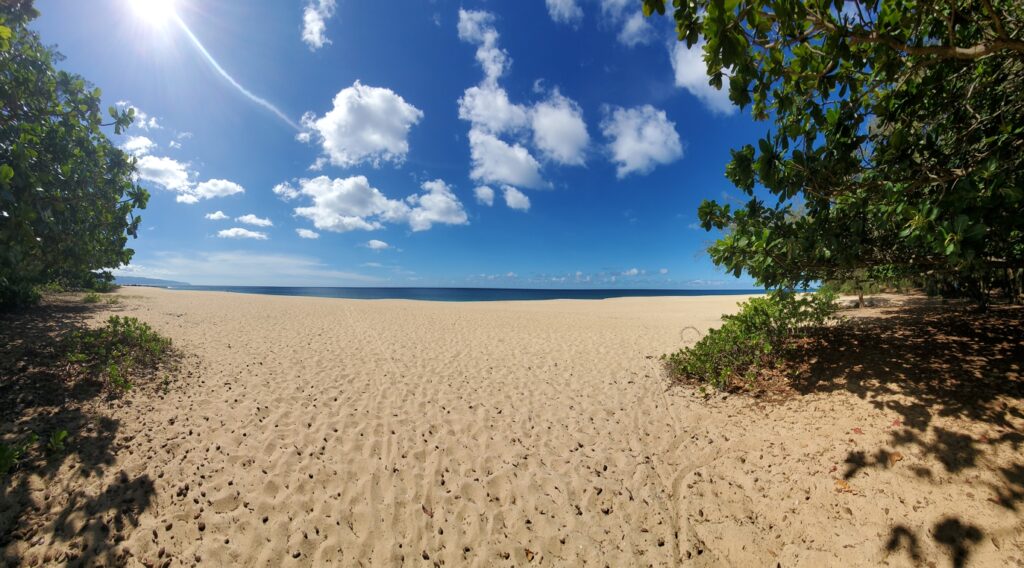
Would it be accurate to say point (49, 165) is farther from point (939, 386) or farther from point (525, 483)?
point (939, 386)

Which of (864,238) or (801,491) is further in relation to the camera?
(864,238)

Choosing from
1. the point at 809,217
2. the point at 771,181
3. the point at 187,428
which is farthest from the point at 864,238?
the point at 187,428

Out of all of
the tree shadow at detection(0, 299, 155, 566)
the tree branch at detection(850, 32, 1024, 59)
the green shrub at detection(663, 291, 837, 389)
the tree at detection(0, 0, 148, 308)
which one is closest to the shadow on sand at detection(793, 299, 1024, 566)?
the green shrub at detection(663, 291, 837, 389)

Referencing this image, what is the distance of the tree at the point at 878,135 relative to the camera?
3.38 meters

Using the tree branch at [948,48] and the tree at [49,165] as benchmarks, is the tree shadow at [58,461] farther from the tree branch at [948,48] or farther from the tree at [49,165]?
the tree branch at [948,48]

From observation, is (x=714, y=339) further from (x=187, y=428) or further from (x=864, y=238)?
(x=187, y=428)

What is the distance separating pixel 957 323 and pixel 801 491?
8.00 meters

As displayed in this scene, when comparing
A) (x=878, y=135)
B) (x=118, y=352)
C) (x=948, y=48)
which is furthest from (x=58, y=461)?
(x=878, y=135)

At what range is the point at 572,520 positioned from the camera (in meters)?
4.30

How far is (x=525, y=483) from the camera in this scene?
4902mm

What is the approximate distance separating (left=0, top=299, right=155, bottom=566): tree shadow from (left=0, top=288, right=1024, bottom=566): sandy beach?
0.03 metres

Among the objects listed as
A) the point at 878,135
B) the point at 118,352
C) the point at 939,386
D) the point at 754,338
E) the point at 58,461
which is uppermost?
the point at 878,135

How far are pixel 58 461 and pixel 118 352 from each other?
4.28 metres

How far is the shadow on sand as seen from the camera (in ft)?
11.5
